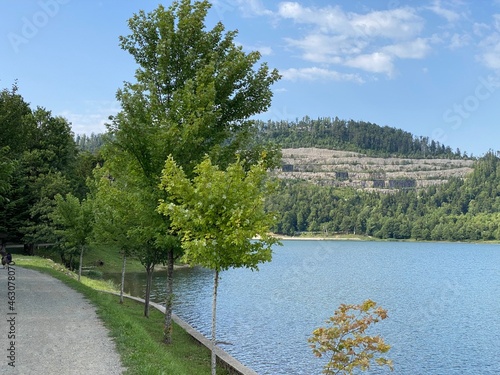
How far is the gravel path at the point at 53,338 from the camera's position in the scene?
11469 mm

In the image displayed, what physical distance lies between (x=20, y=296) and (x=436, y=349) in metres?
25.7

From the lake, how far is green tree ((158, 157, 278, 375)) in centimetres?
340

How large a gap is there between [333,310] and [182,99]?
2985 cm

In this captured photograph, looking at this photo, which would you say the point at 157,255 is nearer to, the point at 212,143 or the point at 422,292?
the point at 212,143

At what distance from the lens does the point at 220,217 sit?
1339cm

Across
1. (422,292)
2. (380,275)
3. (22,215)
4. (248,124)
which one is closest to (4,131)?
(248,124)

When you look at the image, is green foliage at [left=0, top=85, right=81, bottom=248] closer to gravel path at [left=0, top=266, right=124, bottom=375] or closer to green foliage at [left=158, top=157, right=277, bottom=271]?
gravel path at [left=0, top=266, right=124, bottom=375]

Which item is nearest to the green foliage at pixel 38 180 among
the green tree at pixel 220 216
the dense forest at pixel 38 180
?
the dense forest at pixel 38 180

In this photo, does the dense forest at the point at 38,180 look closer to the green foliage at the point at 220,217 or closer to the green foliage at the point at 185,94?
the green foliage at the point at 185,94

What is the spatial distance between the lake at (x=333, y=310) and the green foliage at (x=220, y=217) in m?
3.38

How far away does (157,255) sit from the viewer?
2481 cm

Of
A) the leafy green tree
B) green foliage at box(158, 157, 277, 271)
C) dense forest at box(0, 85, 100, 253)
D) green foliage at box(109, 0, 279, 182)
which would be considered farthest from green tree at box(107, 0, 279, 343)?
dense forest at box(0, 85, 100, 253)

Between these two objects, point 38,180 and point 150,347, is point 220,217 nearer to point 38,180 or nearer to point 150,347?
point 150,347

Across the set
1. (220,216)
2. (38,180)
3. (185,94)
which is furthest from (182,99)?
(38,180)
